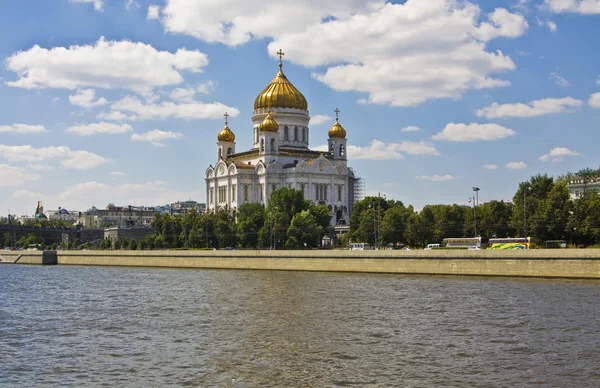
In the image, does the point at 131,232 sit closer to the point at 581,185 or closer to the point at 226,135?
the point at 226,135

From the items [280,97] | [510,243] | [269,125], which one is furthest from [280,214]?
[510,243]

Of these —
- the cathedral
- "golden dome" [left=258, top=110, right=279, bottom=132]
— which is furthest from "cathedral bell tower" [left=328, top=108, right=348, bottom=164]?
"golden dome" [left=258, top=110, right=279, bottom=132]

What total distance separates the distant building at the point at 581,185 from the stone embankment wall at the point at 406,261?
132 feet

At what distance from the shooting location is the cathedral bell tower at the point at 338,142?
107188 mm

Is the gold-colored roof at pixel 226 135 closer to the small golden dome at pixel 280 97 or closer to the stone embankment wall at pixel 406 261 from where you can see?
the small golden dome at pixel 280 97

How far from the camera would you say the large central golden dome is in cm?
10450

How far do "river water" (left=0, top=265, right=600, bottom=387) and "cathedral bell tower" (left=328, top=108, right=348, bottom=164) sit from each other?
64344 millimetres

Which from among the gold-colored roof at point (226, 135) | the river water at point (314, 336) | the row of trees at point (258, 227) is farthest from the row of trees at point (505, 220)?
the gold-colored roof at point (226, 135)

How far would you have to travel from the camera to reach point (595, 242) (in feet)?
186

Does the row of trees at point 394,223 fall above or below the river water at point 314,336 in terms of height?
above

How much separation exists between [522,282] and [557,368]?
2274 centimetres

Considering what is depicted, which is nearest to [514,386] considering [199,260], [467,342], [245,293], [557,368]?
[557,368]

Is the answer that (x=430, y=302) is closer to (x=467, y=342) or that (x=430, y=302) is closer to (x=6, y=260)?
(x=467, y=342)

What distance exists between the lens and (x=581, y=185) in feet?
298
